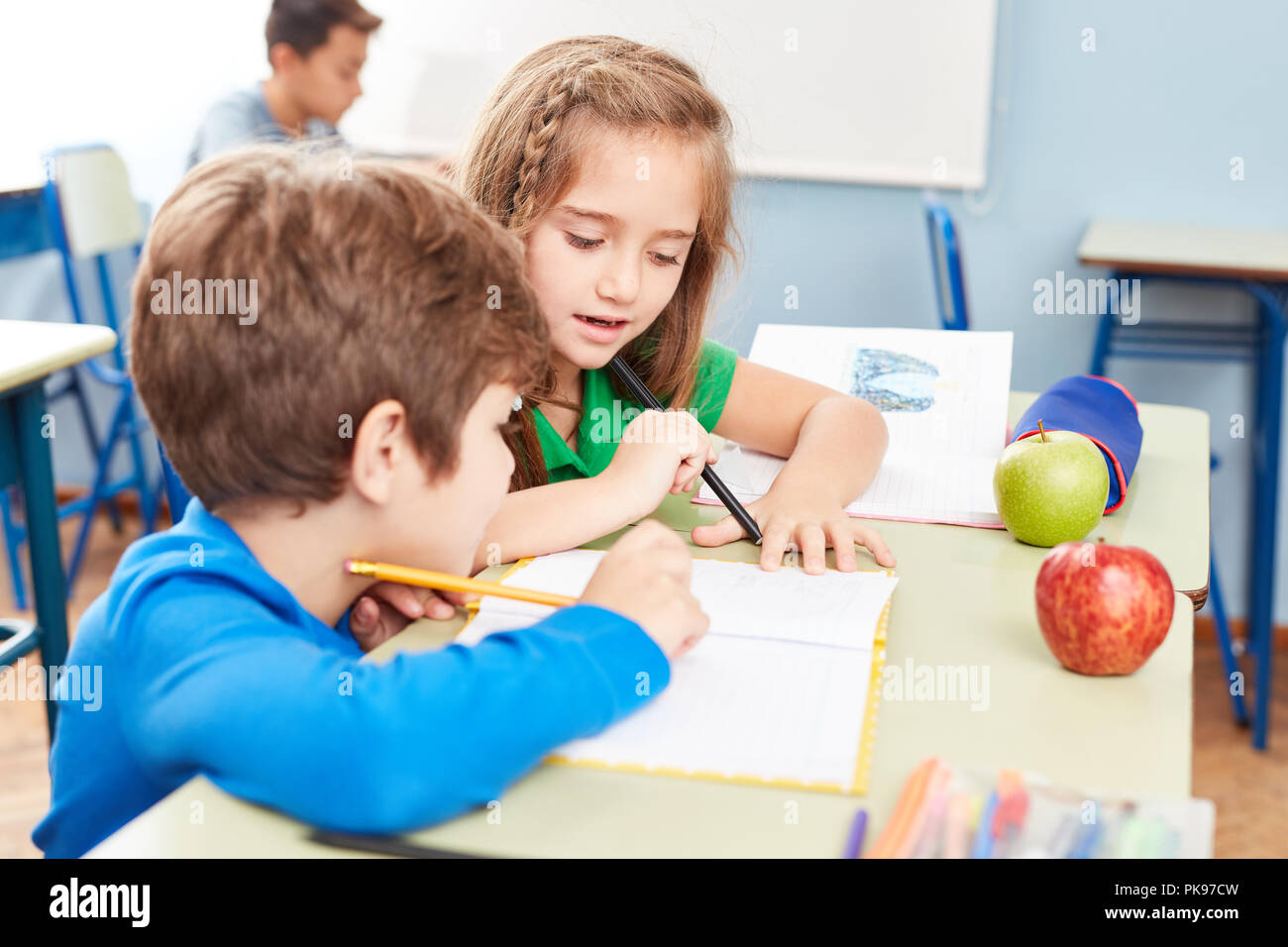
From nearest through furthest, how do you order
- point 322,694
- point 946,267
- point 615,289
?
point 322,694, point 615,289, point 946,267

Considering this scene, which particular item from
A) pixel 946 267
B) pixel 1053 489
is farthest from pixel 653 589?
pixel 946 267

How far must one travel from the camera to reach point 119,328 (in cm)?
305

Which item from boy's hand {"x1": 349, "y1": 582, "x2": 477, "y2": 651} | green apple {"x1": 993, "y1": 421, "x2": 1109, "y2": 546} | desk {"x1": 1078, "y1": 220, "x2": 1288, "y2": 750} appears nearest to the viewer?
boy's hand {"x1": 349, "y1": 582, "x2": 477, "y2": 651}

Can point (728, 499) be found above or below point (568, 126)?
below

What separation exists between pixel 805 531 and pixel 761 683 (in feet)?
0.82

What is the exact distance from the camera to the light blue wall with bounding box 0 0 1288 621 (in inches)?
94.9

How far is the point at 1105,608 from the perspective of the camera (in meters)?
0.69

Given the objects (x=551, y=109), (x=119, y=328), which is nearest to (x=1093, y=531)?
(x=551, y=109)

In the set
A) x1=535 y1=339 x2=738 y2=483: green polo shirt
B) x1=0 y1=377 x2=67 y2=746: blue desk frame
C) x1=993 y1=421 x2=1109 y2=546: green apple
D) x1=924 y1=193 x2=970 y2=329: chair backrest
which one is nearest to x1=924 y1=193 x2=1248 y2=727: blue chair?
x1=924 y1=193 x2=970 y2=329: chair backrest

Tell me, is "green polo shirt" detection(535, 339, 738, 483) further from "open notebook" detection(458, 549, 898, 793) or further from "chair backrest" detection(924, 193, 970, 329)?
"chair backrest" detection(924, 193, 970, 329)

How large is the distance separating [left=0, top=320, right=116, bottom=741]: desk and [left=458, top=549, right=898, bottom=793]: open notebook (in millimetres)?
925

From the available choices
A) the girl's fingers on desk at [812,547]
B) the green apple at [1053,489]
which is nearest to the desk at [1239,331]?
the green apple at [1053,489]

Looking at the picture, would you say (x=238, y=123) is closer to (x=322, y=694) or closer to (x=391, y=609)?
(x=391, y=609)

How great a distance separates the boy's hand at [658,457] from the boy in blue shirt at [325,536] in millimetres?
201
